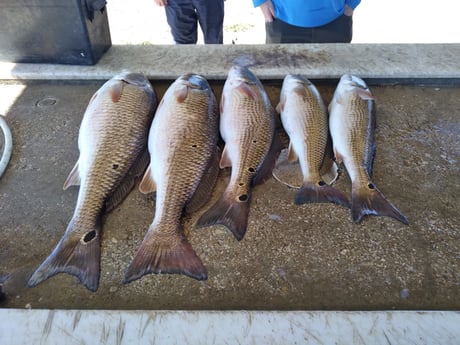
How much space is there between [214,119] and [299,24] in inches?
68.3

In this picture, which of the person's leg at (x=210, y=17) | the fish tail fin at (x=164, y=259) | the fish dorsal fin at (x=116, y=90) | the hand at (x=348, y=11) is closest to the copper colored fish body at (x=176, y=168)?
the fish tail fin at (x=164, y=259)

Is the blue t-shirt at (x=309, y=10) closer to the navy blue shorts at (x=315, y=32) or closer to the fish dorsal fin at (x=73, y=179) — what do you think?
the navy blue shorts at (x=315, y=32)

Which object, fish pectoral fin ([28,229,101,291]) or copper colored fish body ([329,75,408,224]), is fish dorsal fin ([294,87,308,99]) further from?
fish pectoral fin ([28,229,101,291])

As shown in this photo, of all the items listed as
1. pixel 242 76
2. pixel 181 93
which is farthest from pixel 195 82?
pixel 242 76

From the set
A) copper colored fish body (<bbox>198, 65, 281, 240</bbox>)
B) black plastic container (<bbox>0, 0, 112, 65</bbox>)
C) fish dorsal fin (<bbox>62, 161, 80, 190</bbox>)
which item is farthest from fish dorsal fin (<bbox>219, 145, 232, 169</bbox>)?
black plastic container (<bbox>0, 0, 112, 65</bbox>)

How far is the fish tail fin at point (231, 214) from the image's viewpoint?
178 centimetres

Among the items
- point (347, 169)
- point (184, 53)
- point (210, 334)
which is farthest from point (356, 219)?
point (184, 53)

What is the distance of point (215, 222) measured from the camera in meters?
1.79

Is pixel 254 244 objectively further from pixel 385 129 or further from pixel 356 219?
pixel 385 129

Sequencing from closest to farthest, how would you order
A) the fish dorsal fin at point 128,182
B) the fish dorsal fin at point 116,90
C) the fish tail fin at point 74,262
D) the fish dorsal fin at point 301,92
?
the fish tail fin at point 74,262 → the fish dorsal fin at point 128,182 → the fish dorsal fin at point 116,90 → the fish dorsal fin at point 301,92

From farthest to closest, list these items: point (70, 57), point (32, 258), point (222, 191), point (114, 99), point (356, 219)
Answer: point (70, 57) → point (114, 99) → point (222, 191) → point (356, 219) → point (32, 258)

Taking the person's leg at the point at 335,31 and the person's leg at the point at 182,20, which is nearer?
the person's leg at the point at 335,31

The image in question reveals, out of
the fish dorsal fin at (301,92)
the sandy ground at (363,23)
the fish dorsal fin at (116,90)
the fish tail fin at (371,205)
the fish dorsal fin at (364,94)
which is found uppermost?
the fish dorsal fin at (116,90)

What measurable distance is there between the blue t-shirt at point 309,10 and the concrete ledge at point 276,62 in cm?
42
